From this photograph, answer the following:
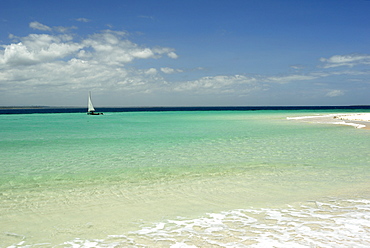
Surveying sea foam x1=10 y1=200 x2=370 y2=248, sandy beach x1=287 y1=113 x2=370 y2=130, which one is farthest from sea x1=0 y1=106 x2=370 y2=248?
sandy beach x1=287 y1=113 x2=370 y2=130

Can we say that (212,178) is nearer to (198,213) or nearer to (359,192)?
(198,213)

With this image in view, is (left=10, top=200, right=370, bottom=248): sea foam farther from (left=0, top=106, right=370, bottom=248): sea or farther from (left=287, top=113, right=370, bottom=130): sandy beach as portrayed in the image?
(left=287, top=113, right=370, bottom=130): sandy beach

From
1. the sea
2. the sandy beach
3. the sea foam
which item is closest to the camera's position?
the sea foam

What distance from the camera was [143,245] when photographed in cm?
480

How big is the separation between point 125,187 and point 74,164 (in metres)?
4.61

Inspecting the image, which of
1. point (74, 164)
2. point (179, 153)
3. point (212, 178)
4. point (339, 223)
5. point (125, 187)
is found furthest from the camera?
point (179, 153)

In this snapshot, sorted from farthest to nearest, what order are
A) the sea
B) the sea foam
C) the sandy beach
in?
the sandy beach, the sea, the sea foam

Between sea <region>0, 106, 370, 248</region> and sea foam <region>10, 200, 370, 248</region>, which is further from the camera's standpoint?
sea <region>0, 106, 370, 248</region>

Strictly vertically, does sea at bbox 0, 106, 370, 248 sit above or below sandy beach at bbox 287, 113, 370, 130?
below

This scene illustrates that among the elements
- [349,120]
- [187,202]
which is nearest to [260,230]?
[187,202]

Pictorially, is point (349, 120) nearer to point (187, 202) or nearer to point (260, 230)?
point (187, 202)

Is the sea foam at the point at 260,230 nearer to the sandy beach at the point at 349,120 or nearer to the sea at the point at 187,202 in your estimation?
the sea at the point at 187,202

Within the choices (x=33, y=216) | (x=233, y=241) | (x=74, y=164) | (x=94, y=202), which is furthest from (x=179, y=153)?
(x=233, y=241)

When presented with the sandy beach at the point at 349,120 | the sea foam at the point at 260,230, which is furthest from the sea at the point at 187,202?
the sandy beach at the point at 349,120
